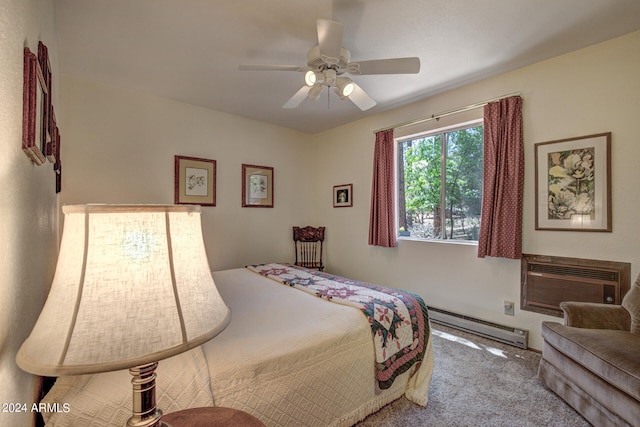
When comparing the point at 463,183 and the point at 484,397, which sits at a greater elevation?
the point at 463,183

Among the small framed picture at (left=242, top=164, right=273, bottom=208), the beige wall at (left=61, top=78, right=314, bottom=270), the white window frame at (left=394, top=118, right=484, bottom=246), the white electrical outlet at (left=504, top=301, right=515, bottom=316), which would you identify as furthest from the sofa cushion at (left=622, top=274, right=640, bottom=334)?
the small framed picture at (left=242, top=164, right=273, bottom=208)

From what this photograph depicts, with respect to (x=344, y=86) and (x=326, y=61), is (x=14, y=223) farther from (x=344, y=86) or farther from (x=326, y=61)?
(x=344, y=86)

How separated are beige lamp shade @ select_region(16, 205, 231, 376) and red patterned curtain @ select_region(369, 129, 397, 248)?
10.4 ft

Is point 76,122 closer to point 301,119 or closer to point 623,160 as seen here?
point 301,119

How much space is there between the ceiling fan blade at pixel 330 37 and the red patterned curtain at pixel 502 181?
184 centimetres

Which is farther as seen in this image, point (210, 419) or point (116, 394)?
point (116, 394)

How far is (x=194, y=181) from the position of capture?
355 cm

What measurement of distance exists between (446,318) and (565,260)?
4.12ft

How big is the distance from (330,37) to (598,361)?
7.98 feet

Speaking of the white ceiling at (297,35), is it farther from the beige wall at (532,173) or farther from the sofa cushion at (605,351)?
the sofa cushion at (605,351)

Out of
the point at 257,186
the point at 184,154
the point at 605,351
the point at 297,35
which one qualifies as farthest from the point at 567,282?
the point at 184,154

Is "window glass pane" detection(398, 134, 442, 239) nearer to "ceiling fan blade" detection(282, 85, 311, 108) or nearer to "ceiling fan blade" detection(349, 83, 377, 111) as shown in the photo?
"ceiling fan blade" detection(349, 83, 377, 111)

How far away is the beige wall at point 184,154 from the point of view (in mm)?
2877

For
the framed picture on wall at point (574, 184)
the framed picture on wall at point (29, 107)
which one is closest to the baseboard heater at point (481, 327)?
the framed picture on wall at point (574, 184)
